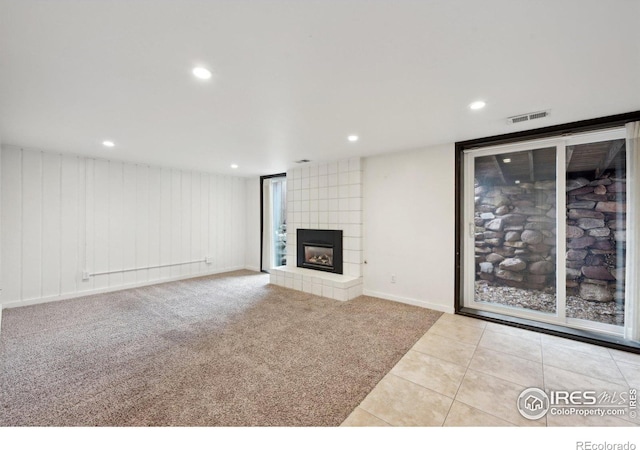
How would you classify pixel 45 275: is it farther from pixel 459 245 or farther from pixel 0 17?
pixel 459 245

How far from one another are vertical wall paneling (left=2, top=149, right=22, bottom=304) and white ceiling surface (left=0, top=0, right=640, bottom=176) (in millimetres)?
935

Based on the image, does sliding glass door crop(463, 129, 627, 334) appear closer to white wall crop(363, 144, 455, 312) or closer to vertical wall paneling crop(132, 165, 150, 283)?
white wall crop(363, 144, 455, 312)

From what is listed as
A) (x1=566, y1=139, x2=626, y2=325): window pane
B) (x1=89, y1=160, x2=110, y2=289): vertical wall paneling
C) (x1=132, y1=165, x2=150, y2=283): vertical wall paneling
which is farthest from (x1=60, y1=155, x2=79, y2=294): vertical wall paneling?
(x1=566, y1=139, x2=626, y2=325): window pane

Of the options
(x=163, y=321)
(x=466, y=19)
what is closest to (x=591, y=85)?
(x=466, y=19)

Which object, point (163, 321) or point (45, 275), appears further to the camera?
point (45, 275)

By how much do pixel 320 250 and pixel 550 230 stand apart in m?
3.30

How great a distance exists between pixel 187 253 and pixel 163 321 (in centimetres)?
254

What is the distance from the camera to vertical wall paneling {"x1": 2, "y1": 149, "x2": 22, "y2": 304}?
11.8ft

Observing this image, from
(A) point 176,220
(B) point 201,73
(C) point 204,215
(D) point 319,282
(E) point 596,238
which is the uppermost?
(B) point 201,73

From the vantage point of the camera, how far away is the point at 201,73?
71.9 inches

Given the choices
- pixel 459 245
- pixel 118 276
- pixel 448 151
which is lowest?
pixel 118 276

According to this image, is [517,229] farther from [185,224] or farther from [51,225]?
[51,225]

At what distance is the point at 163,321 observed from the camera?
3240mm

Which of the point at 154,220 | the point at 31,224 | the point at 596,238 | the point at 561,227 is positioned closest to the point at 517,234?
the point at 561,227
